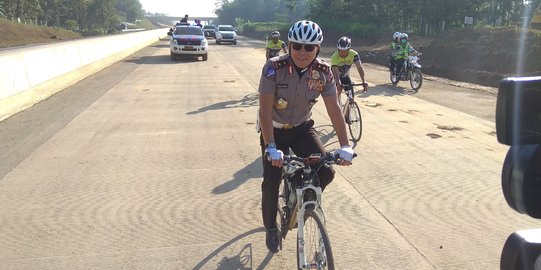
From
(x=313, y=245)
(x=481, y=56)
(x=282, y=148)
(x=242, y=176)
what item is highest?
(x=282, y=148)

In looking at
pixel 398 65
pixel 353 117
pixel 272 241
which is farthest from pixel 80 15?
pixel 272 241

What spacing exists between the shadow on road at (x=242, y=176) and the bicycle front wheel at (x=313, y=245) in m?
2.50

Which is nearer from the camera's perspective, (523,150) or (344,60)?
(523,150)

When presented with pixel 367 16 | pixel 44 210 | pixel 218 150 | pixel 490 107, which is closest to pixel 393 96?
pixel 490 107

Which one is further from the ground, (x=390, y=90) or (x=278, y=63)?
(x=278, y=63)

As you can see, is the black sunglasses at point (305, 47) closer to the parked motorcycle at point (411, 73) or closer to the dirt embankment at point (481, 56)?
the parked motorcycle at point (411, 73)

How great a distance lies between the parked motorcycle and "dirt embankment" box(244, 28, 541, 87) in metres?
3.15

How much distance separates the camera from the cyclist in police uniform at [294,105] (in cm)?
341

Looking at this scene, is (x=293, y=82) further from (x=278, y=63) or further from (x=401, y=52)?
(x=401, y=52)

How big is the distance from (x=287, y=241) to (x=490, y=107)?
29.8ft

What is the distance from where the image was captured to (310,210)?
10.3 ft

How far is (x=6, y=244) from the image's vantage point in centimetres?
423

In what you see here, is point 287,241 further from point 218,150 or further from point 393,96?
point 393,96

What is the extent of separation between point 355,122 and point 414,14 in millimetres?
39078
